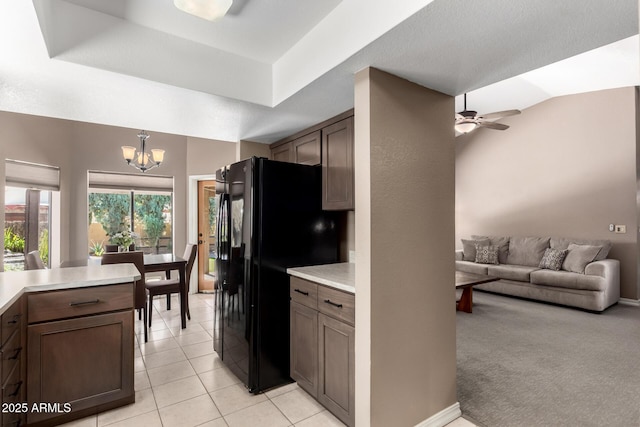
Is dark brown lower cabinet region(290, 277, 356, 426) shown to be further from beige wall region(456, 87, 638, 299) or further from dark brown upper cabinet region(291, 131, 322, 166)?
beige wall region(456, 87, 638, 299)

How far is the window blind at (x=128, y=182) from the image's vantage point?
17.0 ft

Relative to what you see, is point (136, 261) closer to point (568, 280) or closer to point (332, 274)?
point (332, 274)

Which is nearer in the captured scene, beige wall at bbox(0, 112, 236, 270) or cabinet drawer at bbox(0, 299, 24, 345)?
cabinet drawer at bbox(0, 299, 24, 345)

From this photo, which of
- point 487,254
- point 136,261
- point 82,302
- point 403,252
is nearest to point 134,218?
point 136,261

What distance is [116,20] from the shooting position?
6.22ft

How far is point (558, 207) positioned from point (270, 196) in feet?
18.4

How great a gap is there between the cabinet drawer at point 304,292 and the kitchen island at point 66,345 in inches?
46.1

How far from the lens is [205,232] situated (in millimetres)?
5723

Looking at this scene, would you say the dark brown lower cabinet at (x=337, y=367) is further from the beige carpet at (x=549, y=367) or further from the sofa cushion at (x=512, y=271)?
the sofa cushion at (x=512, y=271)

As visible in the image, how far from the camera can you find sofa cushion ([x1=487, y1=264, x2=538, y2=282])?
196 inches

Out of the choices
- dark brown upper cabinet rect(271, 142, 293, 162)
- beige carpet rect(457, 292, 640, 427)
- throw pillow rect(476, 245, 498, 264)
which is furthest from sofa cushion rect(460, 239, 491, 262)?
dark brown upper cabinet rect(271, 142, 293, 162)

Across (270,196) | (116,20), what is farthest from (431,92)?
(116,20)

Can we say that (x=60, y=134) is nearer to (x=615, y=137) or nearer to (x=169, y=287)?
(x=169, y=287)

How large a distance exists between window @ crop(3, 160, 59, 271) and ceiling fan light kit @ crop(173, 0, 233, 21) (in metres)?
3.53
